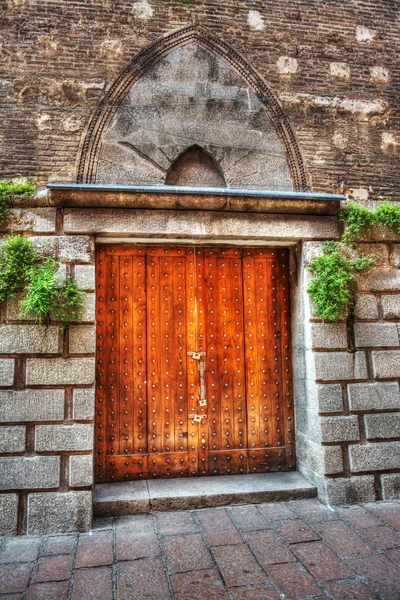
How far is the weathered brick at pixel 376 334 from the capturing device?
171 inches

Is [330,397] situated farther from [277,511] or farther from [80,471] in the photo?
[80,471]

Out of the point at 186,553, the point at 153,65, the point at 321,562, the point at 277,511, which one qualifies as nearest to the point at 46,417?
the point at 186,553

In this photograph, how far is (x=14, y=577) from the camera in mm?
2883

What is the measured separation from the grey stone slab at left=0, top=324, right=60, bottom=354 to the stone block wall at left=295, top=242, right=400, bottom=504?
2.58 metres

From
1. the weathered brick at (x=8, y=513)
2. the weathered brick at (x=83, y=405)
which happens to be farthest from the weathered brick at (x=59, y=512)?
the weathered brick at (x=83, y=405)

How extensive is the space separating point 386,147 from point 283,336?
2.75 meters

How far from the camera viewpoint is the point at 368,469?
4.14 meters

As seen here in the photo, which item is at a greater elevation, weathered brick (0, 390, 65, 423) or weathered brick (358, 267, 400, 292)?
weathered brick (358, 267, 400, 292)

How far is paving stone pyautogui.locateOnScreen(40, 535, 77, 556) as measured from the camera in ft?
10.7

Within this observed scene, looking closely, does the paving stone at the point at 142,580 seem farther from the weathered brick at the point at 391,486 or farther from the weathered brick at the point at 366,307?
the weathered brick at the point at 366,307

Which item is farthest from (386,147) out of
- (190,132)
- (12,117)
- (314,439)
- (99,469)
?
(99,469)

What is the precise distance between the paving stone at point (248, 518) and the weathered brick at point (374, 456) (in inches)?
42.5

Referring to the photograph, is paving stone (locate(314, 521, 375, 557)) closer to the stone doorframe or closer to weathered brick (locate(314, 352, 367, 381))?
the stone doorframe

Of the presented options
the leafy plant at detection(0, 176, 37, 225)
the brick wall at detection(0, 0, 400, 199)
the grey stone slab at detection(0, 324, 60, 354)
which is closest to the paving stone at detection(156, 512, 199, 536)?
the grey stone slab at detection(0, 324, 60, 354)
